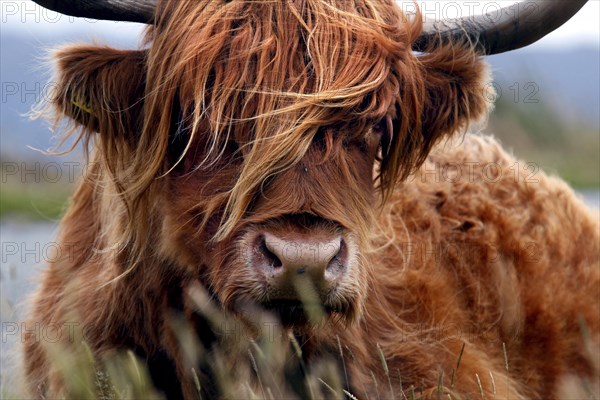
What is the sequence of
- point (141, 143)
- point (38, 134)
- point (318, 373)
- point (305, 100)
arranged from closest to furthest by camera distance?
point (305, 100) < point (141, 143) < point (318, 373) < point (38, 134)

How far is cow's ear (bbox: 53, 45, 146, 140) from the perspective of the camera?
3840 millimetres

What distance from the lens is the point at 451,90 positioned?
166 inches

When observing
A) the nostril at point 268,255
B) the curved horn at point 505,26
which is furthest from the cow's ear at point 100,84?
the curved horn at point 505,26

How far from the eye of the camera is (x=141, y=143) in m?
3.86

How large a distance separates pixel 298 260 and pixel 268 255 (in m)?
0.20

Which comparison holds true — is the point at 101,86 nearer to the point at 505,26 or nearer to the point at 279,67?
the point at 279,67

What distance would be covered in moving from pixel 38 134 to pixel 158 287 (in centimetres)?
220

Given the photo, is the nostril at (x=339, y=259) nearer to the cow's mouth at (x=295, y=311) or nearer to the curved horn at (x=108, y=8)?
the cow's mouth at (x=295, y=311)

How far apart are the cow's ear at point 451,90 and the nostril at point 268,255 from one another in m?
1.19

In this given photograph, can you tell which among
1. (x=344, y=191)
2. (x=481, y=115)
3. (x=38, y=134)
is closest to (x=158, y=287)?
(x=344, y=191)

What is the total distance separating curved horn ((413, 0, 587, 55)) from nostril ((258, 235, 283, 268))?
4.27 ft

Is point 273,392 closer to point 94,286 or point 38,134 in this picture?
point 94,286

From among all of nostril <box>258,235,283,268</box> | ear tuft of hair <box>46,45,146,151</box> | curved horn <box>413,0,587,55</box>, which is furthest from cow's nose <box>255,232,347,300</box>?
curved horn <box>413,0,587,55</box>

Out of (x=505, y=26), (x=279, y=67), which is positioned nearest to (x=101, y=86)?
(x=279, y=67)
